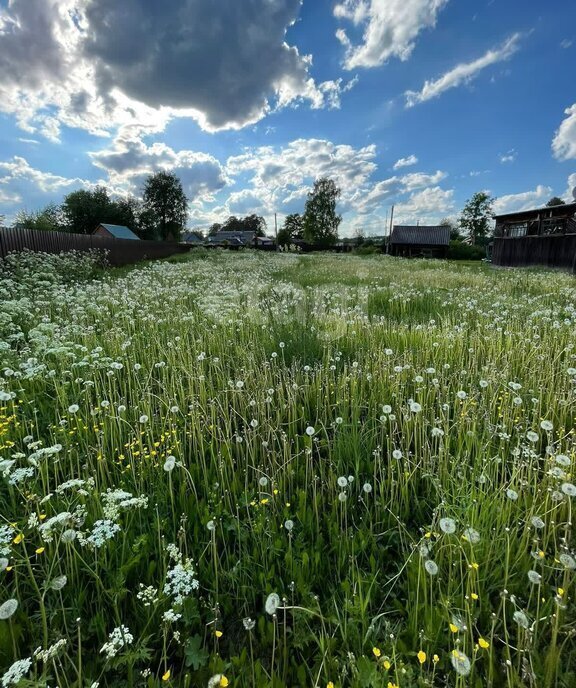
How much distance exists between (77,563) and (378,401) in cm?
263

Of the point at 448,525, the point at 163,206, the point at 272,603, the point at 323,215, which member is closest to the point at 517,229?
the point at 448,525

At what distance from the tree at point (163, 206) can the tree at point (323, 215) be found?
32965 mm

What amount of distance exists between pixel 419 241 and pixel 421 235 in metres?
2.08

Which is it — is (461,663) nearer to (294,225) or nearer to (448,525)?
(448,525)

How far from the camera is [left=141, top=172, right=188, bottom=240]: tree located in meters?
85.7

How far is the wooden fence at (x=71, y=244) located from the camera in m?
14.7

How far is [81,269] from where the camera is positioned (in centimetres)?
1361

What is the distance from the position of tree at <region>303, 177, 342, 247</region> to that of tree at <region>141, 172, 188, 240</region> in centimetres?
3296

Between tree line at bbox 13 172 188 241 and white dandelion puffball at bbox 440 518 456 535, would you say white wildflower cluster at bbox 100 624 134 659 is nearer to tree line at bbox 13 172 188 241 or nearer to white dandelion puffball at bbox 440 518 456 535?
white dandelion puffball at bbox 440 518 456 535

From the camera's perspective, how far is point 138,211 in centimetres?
8956

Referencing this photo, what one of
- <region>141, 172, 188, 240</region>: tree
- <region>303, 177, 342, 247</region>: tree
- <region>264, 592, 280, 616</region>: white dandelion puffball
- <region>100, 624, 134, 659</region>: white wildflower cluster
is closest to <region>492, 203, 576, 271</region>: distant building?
<region>264, 592, 280, 616</region>: white dandelion puffball

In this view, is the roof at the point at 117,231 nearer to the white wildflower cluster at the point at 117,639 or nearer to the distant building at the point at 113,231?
the distant building at the point at 113,231

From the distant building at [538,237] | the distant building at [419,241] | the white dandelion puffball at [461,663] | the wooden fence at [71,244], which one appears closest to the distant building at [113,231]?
the wooden fence at [71,244]

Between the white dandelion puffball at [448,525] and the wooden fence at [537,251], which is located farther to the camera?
the wooden fence at [537,251]
